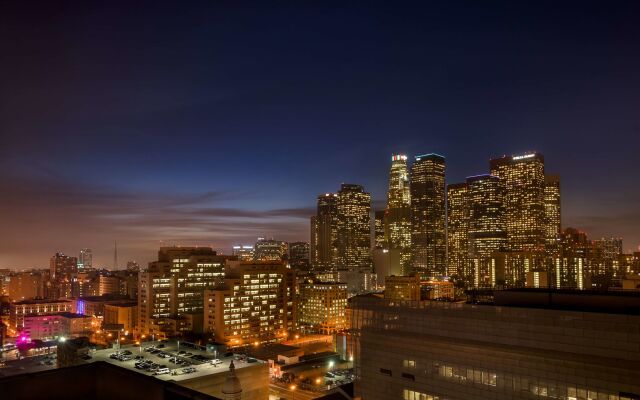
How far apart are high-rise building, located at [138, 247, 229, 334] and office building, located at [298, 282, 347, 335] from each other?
25.4 m

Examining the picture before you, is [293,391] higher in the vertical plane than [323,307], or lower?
lower

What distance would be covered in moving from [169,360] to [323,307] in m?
73.3

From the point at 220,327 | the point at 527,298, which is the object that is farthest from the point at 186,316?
the point at 527,298

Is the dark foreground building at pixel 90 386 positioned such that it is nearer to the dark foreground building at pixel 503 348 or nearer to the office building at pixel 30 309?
the dark foreground building at pixel 503 348

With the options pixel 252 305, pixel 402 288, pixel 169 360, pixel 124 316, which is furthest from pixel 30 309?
pixel 402 288

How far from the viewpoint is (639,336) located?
2595 centimetres

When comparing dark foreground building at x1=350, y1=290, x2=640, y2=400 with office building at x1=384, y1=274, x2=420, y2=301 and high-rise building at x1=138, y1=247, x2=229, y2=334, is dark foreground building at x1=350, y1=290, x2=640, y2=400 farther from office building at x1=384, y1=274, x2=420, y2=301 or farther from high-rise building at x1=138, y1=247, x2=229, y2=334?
office building at x1=384, y1=274, x2=420, y2=301

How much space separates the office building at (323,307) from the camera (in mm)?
123625

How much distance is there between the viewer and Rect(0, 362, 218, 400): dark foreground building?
759cm

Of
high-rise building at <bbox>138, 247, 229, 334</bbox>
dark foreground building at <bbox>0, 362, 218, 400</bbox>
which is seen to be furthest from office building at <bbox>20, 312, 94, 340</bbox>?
dark foreground building at <bbox>0, 362, 218, 400</bbox>

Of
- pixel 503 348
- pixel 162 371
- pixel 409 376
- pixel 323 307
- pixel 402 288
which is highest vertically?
pixel 503 348

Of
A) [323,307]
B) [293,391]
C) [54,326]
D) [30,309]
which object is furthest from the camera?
[30,309]

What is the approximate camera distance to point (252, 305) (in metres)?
105

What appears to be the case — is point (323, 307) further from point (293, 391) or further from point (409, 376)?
point (409, 376)
